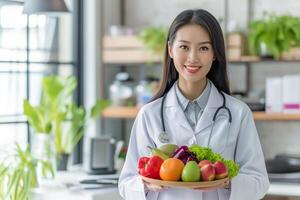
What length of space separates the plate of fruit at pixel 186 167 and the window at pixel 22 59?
7.05 feet

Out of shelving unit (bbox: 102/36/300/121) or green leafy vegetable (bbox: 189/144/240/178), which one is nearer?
green leafy vegetable (bbox: 189/144/240/178)

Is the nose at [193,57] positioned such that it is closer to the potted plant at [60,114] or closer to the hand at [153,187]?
the hand at [153,187]

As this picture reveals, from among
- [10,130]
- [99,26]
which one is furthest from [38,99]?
[99,26]

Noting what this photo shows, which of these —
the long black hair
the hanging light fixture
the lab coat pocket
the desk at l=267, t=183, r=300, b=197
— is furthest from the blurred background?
the lab coat pocket

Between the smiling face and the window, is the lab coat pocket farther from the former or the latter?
the window

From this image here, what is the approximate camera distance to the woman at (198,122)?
171 centimetres

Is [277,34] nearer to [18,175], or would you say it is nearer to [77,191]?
[77,191]

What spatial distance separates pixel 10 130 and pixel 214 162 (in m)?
2.40

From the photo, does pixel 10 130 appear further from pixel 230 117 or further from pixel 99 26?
pixel 230 117

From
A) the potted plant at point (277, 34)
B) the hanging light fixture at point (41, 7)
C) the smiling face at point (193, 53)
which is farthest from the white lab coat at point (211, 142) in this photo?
the potted plant at point (277, 34)

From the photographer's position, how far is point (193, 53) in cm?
172

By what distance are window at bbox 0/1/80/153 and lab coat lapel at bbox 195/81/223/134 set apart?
2104mm

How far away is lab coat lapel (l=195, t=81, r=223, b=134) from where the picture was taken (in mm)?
1743

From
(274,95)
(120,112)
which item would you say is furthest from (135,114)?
(274,95)
